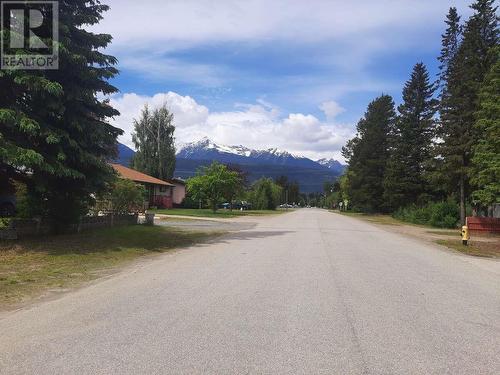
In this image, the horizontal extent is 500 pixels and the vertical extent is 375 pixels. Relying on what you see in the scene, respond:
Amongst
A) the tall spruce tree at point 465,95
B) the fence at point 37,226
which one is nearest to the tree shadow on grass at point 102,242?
the fence at point 37,226

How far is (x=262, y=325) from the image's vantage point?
243 inches

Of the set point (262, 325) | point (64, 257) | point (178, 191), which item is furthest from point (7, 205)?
point (178, 191)

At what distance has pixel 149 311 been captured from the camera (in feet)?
22.7

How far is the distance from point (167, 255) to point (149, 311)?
7920 millimetres

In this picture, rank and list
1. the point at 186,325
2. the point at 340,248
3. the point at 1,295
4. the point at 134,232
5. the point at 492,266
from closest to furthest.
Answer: the point at 186,325 < the point at 1,295 < the point at 492,266 < the point at 340,248 < the point at 134,232

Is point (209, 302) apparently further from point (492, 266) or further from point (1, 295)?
point (492, 266)

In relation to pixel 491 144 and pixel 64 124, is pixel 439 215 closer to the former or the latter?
pixel 491 144

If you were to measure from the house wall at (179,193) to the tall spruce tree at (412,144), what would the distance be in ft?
95.1

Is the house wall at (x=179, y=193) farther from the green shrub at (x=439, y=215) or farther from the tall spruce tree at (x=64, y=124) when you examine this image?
the tall spruce tree at (x=64, y=124)

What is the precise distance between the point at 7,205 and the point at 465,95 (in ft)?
101

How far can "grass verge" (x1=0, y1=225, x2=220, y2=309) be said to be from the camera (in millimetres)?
9344

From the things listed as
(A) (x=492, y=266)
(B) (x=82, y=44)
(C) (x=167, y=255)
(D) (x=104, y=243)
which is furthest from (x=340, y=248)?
(B) (x=82, y=44)

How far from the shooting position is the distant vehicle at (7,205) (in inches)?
782

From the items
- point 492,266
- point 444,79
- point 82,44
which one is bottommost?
point 492,266
